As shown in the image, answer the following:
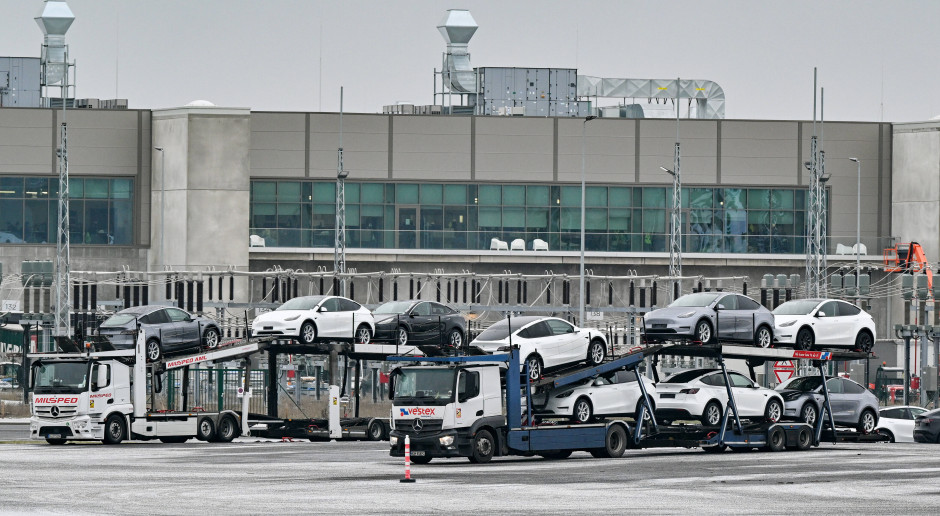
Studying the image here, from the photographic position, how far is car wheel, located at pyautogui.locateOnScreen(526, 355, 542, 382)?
35094mm

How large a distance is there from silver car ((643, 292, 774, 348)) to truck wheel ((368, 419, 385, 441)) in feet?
30.7

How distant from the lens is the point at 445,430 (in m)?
31.8

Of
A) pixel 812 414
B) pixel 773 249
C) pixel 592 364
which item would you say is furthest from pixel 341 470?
→ pixel 773 249

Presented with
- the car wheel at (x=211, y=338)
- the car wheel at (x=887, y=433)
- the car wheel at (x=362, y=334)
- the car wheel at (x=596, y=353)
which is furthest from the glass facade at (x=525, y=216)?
the car wheel at (x=596, y=353)

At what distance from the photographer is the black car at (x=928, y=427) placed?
144ft

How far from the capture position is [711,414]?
36656 millimetres

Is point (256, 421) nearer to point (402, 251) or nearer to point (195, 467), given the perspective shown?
point (195, 467)

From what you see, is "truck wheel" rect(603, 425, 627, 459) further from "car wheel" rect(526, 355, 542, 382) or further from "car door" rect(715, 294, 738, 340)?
"car door" rect(715, 294, 738, 340)

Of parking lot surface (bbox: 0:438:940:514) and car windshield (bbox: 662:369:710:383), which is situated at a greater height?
car windshield (bbox: 662:369:710:383)

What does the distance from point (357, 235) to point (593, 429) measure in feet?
159

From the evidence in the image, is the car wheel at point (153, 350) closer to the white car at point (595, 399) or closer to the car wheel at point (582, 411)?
the white car at point (595, 399)

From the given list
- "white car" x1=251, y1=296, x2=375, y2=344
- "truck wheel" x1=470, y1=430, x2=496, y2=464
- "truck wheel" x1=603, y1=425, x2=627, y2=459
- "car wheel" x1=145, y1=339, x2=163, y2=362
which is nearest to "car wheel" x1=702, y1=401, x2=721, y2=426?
"truck wheel" x1=603, y1=425, x2=627, y2=459

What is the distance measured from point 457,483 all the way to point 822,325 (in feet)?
52.8

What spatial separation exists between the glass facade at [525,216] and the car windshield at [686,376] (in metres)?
45.0
